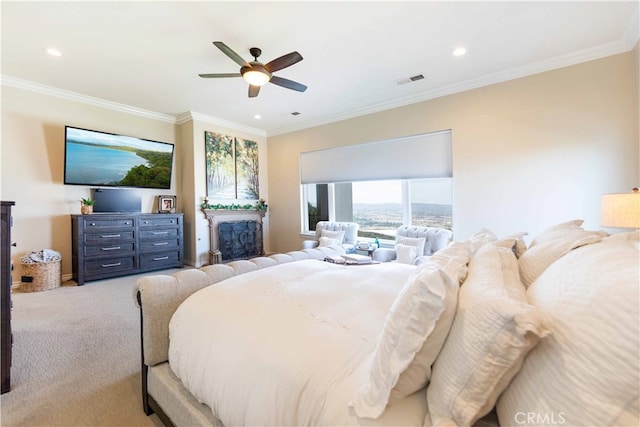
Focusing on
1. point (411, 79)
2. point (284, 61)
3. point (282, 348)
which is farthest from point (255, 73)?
point (282, 348)

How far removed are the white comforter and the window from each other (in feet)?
9.16

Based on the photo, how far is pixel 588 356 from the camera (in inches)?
21.8

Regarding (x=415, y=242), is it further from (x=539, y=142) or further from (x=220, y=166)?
(x=220, y=166)

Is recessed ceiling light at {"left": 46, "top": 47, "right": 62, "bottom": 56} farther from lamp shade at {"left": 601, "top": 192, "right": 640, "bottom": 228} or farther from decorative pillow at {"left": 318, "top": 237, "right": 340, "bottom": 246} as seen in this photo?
lamp shade at {"left": 601, "top": 192, "right": 640, "bottom": 228}

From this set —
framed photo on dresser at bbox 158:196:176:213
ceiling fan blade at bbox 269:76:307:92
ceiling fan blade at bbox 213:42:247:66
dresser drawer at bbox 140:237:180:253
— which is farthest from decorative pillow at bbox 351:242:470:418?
framed photo on dresser at bbox 158:196:176:213

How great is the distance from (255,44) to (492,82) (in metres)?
3.03

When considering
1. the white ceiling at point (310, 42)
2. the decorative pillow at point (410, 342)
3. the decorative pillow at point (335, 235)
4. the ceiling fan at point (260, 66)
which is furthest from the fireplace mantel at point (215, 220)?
the decorative pillow at point (410, 342)

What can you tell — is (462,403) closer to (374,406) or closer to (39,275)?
(374,406)

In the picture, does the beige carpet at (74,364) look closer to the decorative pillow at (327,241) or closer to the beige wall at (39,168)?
the beige wall at (39,168)

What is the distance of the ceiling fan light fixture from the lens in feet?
8.86

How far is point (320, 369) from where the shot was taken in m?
0.92

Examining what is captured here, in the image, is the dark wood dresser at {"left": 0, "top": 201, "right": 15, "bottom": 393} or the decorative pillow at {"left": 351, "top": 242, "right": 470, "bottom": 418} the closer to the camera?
the decorative pillow at {"left": 351, "top": 242, "right": 470, "bottom": 418}

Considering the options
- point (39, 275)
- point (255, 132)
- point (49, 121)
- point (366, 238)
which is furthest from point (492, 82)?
point (39, 275)

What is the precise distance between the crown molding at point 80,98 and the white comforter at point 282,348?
4612 millimetres
